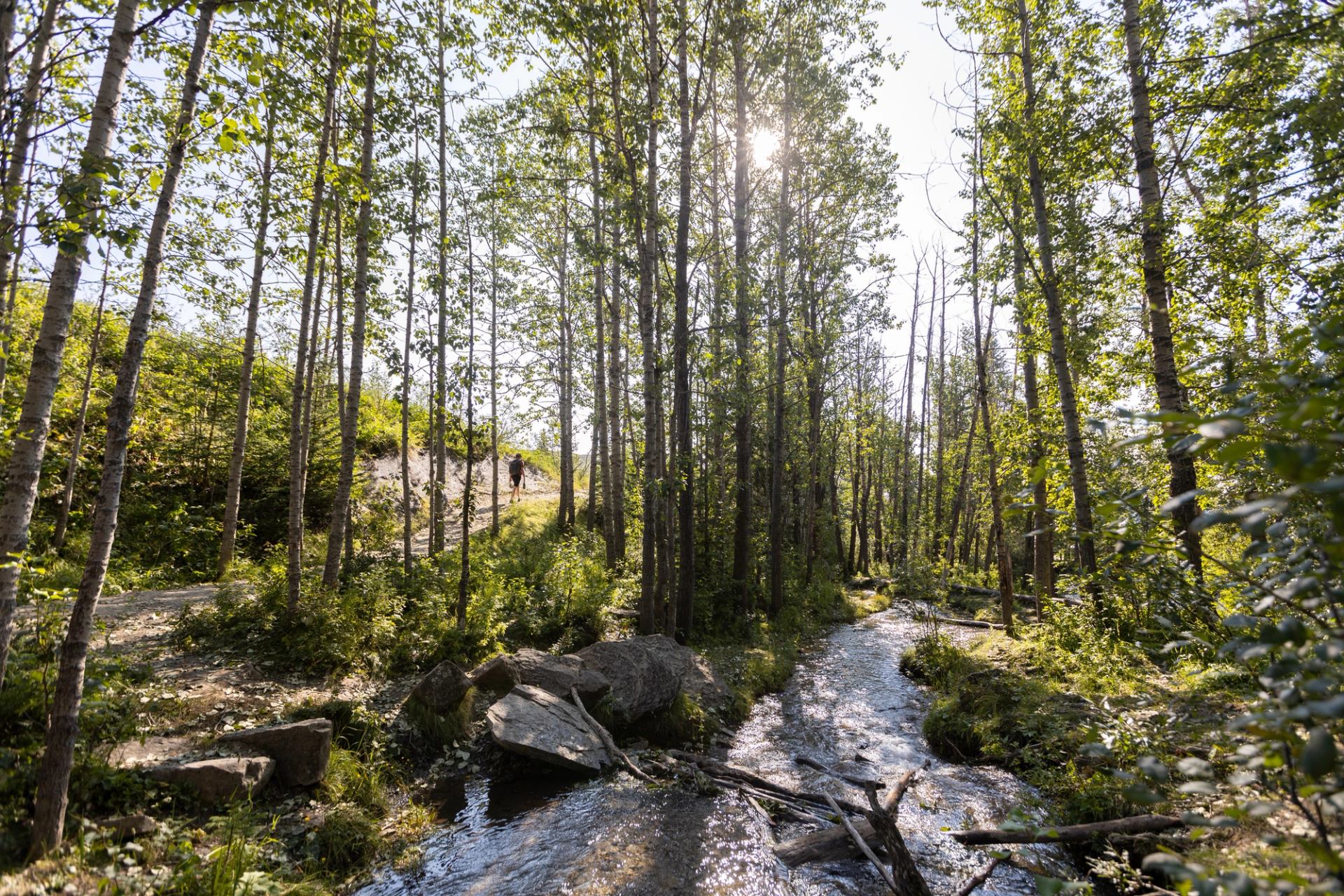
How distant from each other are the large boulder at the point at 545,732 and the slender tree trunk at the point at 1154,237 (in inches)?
333

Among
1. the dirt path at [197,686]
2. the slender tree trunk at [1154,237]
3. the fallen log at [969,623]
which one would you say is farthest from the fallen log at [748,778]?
the fallen log at [969,623]

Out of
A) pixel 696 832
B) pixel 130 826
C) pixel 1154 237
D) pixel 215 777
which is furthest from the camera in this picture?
pixel 1154 237

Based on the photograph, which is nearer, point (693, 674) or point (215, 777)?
point (215, 777)

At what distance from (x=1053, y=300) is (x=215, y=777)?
13.3m

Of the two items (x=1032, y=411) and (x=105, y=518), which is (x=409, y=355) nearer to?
(x=105, y=518)

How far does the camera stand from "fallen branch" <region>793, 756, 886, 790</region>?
248 inches

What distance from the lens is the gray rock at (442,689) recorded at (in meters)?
7.29

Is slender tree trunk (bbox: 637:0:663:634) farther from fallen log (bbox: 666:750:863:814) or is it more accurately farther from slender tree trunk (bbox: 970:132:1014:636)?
slender tree trunk (bbox: 970:132:1014:636)

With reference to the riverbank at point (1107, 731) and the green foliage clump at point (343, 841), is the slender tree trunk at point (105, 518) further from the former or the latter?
the riverbank at point (1107, 731)

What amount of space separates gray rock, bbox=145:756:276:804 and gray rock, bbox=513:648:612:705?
11.2 feet

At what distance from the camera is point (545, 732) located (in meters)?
6.79

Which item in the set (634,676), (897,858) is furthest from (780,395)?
(897,858)

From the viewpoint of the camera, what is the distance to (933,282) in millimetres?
24141

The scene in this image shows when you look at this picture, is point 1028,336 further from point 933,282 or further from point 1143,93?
point 933,282
